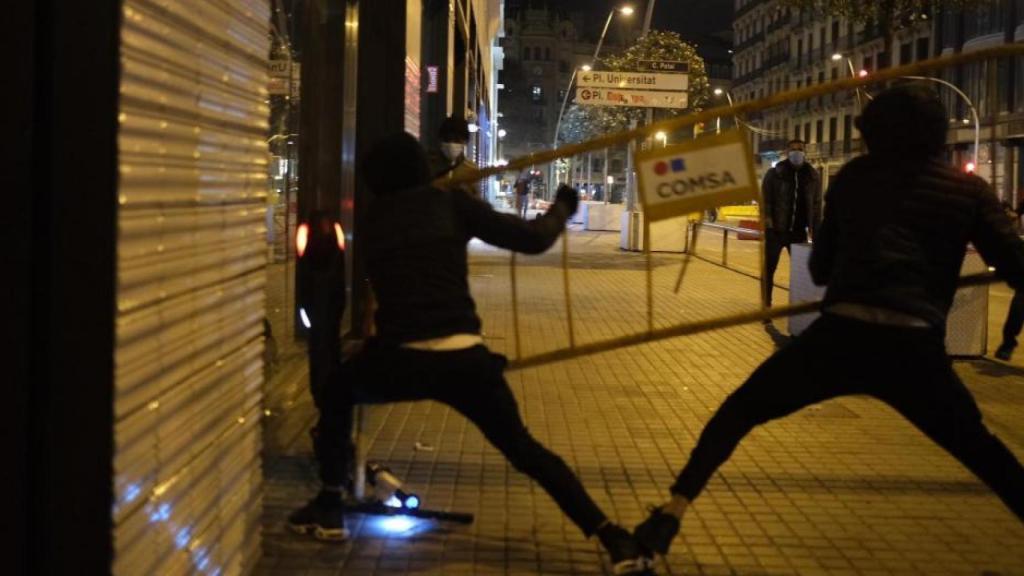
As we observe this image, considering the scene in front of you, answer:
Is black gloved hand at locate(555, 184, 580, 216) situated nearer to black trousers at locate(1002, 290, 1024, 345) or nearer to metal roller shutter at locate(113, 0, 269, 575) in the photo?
metal roller shutter at locate(113, 0, 269, 575)

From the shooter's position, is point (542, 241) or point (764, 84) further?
point (764, 84)

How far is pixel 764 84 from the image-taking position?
85062 mm

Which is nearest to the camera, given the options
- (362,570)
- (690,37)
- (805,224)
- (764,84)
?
(362,570)

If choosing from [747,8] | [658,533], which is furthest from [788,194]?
[747,8]

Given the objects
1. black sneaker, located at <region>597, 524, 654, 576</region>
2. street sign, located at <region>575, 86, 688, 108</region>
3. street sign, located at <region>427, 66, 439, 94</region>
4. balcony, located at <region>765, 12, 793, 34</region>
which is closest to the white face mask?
black sneaker, located at <region>597, 524, 654, 576</region>

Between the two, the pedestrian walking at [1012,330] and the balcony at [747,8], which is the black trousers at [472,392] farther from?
the balcony at [747,8]

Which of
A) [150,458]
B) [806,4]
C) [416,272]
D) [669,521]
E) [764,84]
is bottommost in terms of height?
[669,521]

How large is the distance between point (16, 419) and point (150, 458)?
1.29 ft

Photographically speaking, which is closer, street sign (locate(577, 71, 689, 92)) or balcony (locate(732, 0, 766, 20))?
street sign (locate(577, 71, 689, 92))

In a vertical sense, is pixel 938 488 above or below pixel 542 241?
below

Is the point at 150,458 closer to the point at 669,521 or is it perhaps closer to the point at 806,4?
the point at 669,521

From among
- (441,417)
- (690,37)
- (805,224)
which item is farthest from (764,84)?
(441,417)

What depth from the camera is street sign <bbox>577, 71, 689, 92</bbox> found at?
20.1 m

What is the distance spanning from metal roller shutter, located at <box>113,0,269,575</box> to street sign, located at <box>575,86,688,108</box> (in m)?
16.6
